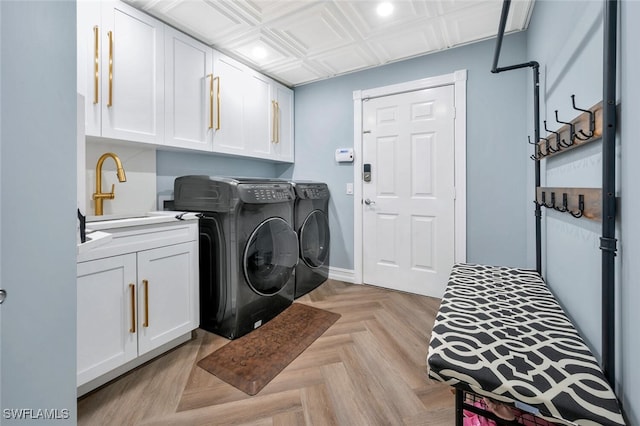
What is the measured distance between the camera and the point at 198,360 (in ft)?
5.43

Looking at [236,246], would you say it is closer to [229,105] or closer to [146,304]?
[146,304]

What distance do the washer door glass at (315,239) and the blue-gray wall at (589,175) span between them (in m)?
1.78

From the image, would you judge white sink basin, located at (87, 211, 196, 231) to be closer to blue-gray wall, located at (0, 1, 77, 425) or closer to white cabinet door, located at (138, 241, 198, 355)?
white cabinet door, located at (138, 241, 198, 355)

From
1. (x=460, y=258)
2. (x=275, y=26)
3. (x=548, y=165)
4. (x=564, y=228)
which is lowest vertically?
(x=460, y=258)

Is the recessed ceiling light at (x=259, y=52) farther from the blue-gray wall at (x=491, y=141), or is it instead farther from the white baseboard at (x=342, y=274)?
the white baseboard at (x=342, y=274)

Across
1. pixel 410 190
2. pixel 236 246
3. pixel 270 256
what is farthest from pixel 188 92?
pixel 410 190

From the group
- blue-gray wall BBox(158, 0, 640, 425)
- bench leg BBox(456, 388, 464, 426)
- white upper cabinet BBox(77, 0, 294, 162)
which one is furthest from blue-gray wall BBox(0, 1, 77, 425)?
blue-gray wall BBox(158, 0, 640, 425)

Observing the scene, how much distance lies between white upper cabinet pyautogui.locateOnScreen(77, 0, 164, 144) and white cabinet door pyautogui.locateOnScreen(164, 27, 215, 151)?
0.21ft

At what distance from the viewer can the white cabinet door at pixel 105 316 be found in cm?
129

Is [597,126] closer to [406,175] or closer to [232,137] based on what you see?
[406,175]

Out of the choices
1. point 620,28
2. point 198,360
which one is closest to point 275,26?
point 620,28

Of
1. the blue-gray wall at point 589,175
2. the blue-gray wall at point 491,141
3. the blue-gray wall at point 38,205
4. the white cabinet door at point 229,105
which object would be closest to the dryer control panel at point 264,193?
the white cabinet door at point 229,105

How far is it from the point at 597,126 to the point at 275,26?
6.68 feet

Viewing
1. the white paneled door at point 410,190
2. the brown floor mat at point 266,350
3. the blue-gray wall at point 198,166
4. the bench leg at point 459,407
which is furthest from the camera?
the white paneled door at point 410,190
